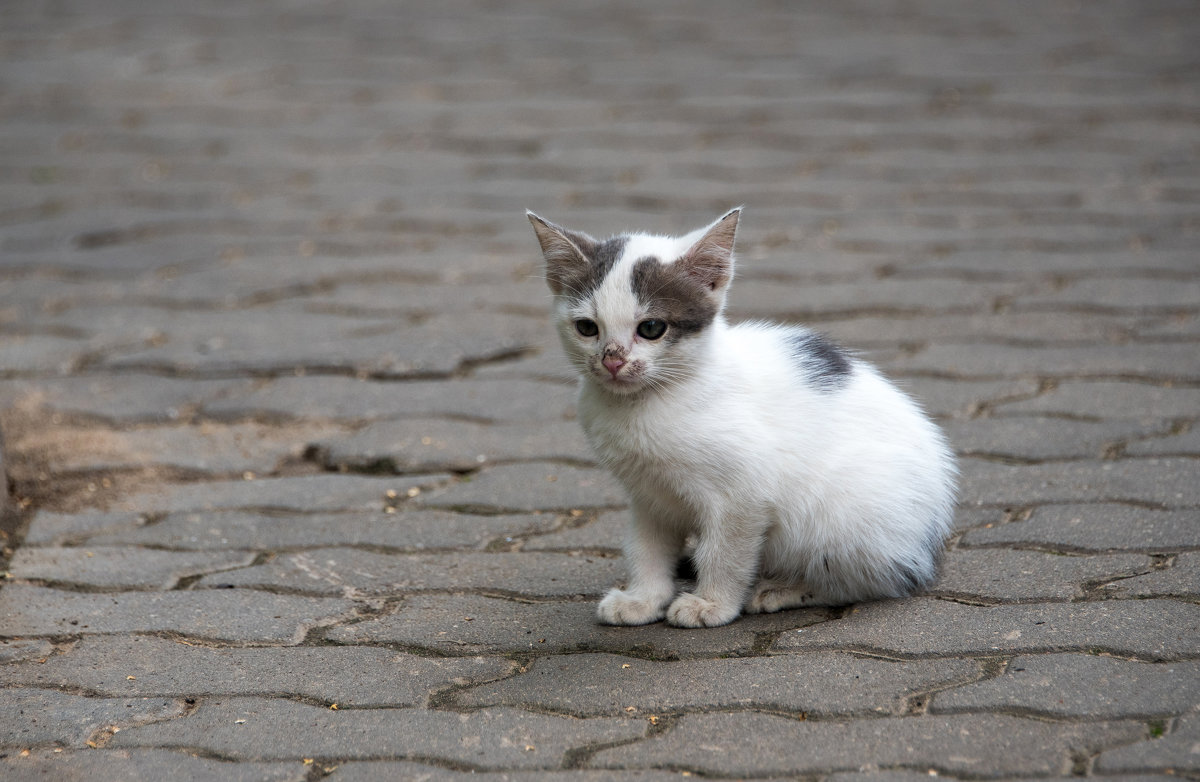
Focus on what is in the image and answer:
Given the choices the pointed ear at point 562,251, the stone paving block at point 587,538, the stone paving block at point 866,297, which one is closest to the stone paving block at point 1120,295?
the stone paving block at point 866,297

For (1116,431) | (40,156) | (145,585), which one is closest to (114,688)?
(145,585)

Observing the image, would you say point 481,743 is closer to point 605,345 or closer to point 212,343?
point 605,345

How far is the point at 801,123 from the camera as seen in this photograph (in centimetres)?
724

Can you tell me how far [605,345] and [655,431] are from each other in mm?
232

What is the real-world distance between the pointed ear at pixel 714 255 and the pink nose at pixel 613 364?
296 millimetres

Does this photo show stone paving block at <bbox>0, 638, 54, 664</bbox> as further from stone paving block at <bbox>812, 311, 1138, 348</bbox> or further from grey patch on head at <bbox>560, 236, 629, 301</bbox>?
stone paving block at <bbox>812, 311, 1138, 348</bbox>

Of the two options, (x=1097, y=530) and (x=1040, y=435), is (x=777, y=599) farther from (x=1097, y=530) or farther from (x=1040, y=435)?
(x=1040, y=435)

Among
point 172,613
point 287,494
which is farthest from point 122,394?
point 172,613

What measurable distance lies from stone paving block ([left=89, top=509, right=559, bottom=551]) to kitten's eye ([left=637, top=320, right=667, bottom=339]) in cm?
93

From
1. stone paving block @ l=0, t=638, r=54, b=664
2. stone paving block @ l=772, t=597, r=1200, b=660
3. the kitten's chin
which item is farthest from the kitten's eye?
stone paving block @ l=0, t=638, r=54, b=664

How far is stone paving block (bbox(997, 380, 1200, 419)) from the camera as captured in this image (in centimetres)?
383

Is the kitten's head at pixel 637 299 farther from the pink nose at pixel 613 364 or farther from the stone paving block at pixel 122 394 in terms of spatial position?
the stone paving block at pixel 122 394

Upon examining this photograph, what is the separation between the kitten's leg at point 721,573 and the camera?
107 inches

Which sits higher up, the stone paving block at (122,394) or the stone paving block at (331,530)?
the stone paving block at (122,394)
